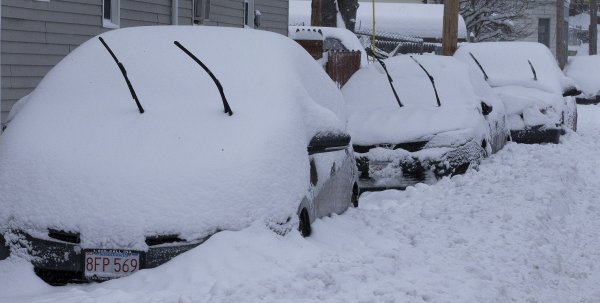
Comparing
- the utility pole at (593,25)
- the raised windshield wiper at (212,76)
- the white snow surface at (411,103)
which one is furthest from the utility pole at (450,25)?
the utility pole at (593,25)

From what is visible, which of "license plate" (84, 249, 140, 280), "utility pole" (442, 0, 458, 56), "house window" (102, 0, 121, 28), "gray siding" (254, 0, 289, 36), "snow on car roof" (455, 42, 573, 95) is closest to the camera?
"license plate" (84, 249, 140, 280)

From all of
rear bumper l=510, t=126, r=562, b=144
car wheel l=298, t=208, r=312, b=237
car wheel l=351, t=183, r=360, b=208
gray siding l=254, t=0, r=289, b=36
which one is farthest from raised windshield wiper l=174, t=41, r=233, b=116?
gray siding l=254, t=0, r=289, b=36

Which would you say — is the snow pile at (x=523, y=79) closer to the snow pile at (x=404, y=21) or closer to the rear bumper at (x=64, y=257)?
the rear bumper at (x=64, y=257)

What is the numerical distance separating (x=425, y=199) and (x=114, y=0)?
882 centimetres

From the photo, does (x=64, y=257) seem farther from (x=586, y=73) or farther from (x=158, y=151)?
(x=586, y=73)

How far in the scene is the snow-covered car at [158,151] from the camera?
626 cm

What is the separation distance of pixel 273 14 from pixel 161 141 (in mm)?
19787

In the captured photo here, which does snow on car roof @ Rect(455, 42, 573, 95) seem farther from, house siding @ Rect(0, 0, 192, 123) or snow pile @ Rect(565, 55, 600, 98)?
snow pile @ Rect(565, 55, 600, 98)

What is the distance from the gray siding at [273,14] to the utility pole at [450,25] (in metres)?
5.09

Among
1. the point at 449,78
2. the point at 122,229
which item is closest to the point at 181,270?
the point at 122,229

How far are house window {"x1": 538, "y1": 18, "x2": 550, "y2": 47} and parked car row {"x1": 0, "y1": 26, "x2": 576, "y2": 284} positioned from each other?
5918 centimetres

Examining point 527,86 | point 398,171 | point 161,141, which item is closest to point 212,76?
point 161,141

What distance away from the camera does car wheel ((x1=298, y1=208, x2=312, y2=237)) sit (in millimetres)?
7137

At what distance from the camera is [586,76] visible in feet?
126
